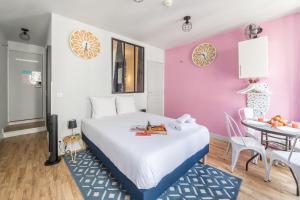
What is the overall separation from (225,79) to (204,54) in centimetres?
89

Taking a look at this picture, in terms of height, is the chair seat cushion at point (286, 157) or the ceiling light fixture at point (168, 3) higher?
the ceiling light fixture at point (168, 3)

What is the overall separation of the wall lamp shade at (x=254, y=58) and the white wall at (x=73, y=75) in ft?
9.56

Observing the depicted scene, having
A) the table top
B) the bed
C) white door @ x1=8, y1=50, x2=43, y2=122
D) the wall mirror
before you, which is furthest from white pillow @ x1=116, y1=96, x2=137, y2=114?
white door @ x1=8, y1=50, x2=43, y2=122

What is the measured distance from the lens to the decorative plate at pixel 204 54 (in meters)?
3.63

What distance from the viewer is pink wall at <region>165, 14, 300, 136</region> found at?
2.58 m

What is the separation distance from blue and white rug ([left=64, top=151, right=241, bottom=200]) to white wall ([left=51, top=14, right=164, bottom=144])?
3.45 feet

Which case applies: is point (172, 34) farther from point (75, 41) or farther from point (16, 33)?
point (16, 33)

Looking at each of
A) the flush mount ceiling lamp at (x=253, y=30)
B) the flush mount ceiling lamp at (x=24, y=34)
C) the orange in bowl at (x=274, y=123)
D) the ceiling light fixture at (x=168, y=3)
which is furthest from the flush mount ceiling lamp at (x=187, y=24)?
the flush mount ceiling lamp at (x=24, y=34)

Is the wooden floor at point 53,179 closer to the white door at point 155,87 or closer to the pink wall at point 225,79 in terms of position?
the pink wall at point 225,79

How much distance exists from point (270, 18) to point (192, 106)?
99.4 inches

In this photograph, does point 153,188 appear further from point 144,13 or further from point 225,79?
point 225,79

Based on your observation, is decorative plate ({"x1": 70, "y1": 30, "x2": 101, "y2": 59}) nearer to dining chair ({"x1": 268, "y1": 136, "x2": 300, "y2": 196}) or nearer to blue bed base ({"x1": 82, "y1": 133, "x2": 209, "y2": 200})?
blue bed base ({"x1": 82, "y1": 133, "x2": 209, "y2": 200})

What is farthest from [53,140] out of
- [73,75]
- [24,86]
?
[24,86]

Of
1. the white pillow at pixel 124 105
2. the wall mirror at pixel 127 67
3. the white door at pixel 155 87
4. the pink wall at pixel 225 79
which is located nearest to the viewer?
the pink wall at pixel 225 79
